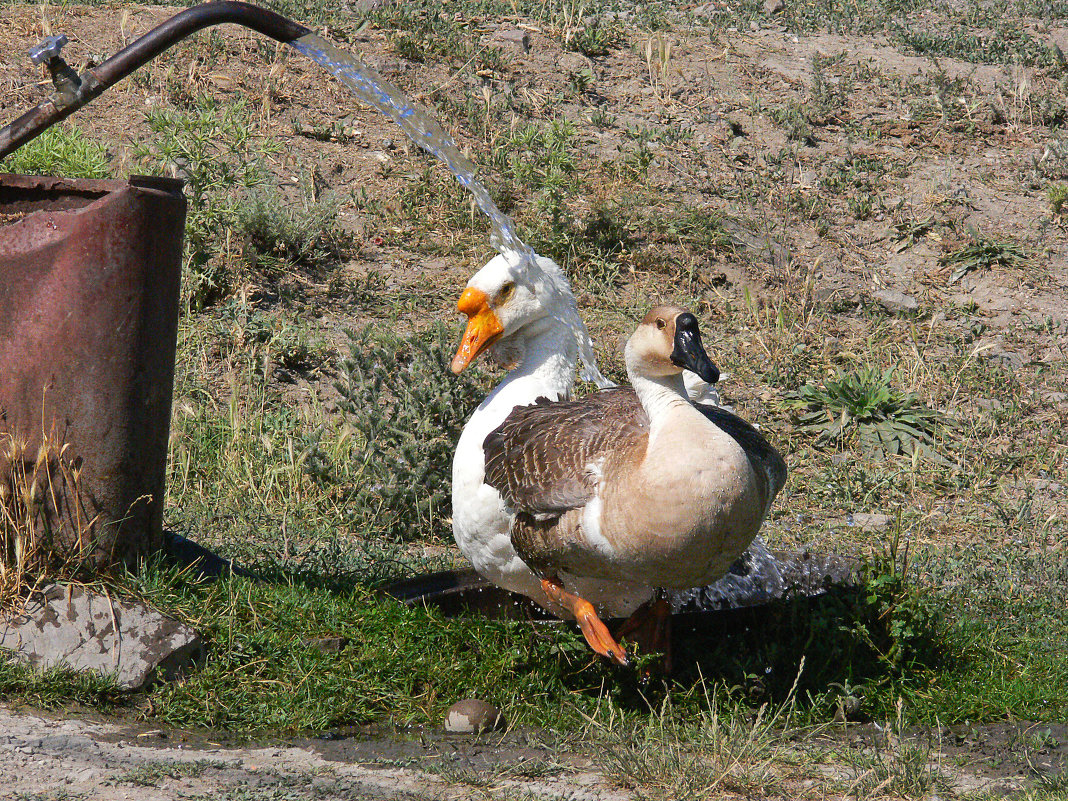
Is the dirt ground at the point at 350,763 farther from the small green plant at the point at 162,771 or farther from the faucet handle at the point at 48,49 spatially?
the faucet handle at the point at 48,49

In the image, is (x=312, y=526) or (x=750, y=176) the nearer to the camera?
(x=312, y=526)

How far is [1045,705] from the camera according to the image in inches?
177

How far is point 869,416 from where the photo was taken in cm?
763

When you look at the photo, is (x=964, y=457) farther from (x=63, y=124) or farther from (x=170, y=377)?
(x=63, y=124)

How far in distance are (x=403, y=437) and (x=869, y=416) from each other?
3.26 m

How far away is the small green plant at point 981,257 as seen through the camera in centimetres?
931

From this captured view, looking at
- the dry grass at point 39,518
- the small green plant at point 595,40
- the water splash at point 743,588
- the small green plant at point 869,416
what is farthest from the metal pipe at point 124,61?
the small green plant at point 595,40

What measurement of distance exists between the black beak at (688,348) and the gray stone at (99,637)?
83.5 inches

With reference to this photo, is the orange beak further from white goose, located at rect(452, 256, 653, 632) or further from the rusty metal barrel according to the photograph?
the rusty metal barrel

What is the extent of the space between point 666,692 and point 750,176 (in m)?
7.01

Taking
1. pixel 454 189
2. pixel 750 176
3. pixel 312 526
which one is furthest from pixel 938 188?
pixel 312 526

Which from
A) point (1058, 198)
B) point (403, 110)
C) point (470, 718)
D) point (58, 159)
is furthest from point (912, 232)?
point (470, 718)

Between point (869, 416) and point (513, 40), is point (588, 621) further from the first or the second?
point (513, 40)

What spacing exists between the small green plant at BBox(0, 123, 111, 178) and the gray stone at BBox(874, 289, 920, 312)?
6.09 metres
